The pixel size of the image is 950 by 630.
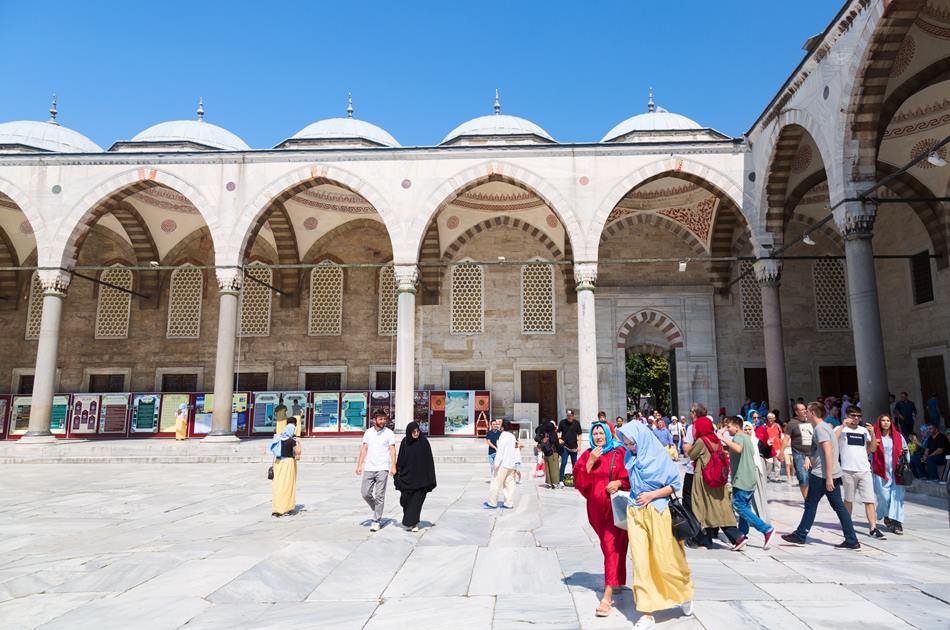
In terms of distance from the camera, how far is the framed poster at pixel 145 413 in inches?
571

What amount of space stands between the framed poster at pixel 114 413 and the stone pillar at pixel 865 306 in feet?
49.9

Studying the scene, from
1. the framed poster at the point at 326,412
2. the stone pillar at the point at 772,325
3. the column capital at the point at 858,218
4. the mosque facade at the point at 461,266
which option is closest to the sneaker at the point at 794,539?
the column capital at the point at 858,218

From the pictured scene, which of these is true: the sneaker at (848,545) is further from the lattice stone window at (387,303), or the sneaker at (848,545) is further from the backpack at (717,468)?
the lattice stone window at (387,303)

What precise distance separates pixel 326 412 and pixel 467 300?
459cm

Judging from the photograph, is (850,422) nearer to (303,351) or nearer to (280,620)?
(280,620)

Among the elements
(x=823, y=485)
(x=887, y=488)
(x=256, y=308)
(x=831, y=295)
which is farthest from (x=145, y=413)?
(x=831, y=295)

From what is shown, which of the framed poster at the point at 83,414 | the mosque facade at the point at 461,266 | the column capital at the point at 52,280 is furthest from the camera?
the framed poster at the point at 83,414

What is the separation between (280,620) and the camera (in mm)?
3000

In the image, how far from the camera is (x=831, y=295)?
49.9 feet

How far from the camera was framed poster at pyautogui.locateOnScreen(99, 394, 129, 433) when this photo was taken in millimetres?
14578

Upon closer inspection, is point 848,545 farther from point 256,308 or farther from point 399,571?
point 256,308

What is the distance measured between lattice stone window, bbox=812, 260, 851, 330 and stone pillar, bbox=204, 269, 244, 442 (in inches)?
538

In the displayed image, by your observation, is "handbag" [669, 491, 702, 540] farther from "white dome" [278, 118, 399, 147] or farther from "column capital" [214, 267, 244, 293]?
"white dome" [278, 118, 399, 147]

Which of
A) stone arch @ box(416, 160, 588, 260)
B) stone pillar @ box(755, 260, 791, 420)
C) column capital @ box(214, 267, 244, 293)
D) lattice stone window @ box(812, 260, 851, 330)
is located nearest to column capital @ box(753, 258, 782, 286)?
stone pillar @ box(755, 260, 791, 420)
